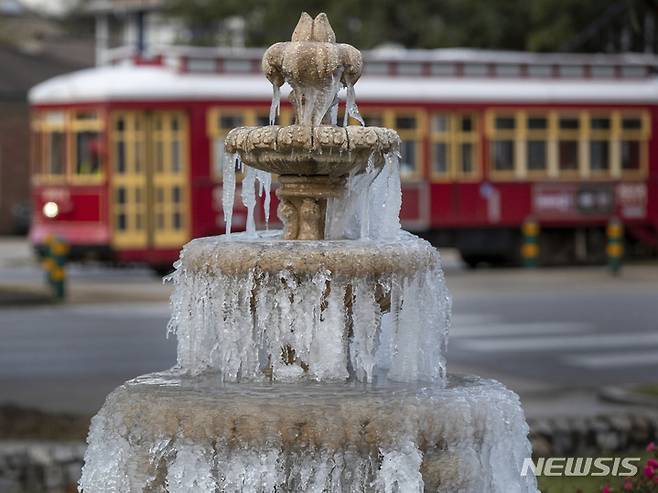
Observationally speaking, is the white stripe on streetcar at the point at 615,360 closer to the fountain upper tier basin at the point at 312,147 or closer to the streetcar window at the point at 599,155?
the fountain upper tier basin at the point at 312,147

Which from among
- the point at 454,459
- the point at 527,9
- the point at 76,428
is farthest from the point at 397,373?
the point at 527,9

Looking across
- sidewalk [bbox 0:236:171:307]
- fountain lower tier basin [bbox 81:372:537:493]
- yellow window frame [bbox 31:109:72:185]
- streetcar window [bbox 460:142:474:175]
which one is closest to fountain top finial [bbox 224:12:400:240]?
fountain lower tier basin [bbox 81:372:537:493]

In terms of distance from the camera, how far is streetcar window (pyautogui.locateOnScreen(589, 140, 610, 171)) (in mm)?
28109

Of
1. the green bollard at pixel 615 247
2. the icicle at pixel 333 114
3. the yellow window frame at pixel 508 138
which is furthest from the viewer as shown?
the yellow window frame at pixel 508 138

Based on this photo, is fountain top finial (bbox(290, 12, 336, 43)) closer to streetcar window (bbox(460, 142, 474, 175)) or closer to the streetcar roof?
the streetcar roof

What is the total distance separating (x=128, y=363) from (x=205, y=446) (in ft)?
32.0

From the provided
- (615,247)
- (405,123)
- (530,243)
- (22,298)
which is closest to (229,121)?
(405,123)

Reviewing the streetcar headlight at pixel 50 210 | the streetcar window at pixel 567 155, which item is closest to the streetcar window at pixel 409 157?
the streetcar window at pixel 567 155

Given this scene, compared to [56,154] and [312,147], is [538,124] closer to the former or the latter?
[56,154]

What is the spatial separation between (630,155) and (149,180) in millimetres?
8609

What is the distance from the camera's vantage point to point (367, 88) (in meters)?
26.3

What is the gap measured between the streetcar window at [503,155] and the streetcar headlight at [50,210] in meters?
7.26

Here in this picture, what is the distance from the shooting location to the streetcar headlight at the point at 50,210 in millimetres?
26172

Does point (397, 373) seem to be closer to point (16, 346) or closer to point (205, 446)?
point (205, 446)
